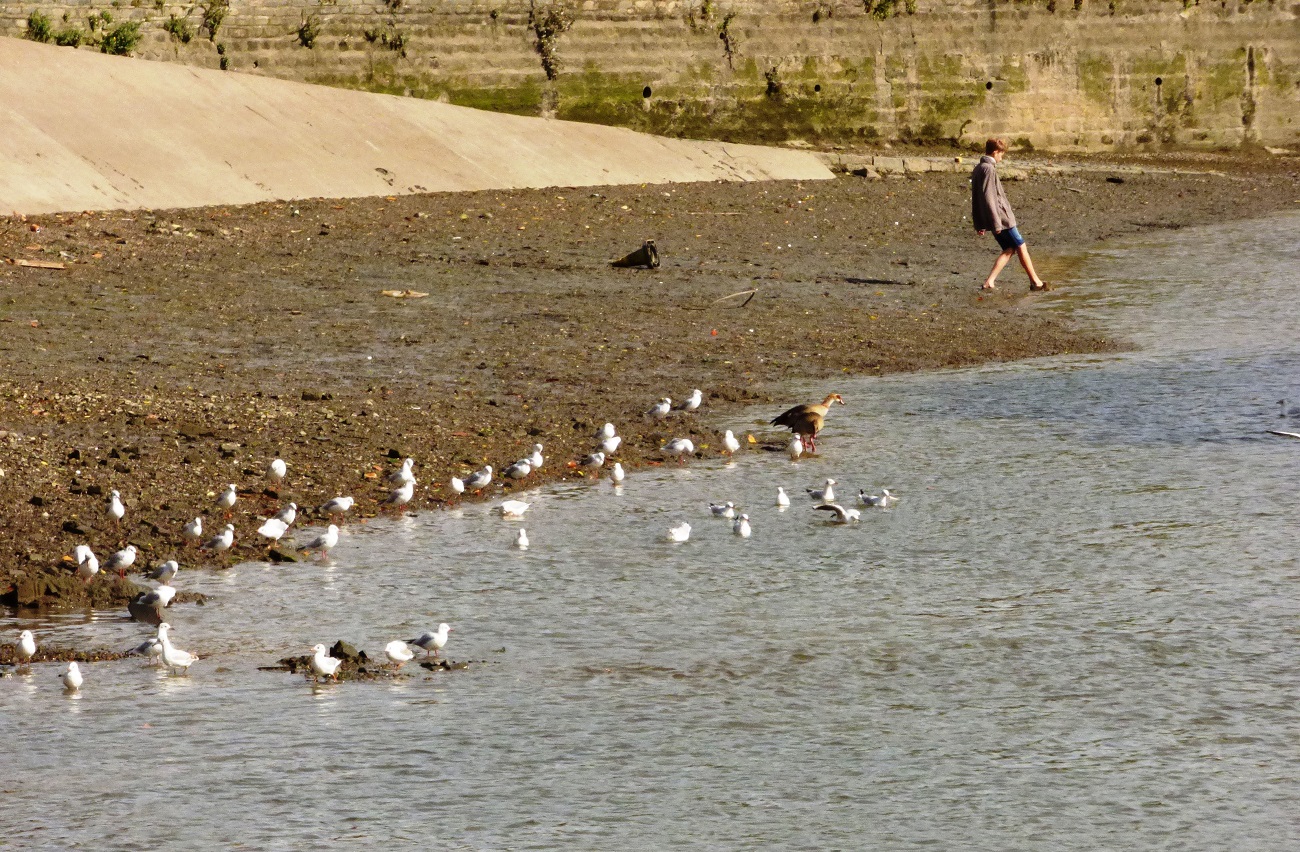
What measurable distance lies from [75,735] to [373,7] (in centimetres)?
2478

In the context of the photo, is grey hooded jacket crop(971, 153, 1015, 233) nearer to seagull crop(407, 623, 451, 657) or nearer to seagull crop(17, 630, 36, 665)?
seagull crop(407, 623, 451, 657)

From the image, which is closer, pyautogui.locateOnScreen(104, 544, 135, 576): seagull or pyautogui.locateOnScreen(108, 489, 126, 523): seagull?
pyautogui.locateOnScreen(104, 544, 135, 576): seagull

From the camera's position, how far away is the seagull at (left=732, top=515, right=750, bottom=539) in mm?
8477

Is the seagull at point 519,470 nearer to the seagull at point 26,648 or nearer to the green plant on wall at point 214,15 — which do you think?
the seagull at point 26,648

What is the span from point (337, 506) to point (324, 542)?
0.66 meters

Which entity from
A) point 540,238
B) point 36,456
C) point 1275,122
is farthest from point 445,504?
point 1275,122

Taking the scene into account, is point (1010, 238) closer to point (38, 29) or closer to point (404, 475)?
point (404, 475)

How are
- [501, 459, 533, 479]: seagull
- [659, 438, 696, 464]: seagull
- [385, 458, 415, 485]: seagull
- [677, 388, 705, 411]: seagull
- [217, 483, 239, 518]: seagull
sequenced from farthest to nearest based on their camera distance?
[677, 388, 705, 411]: seagull, [659, 438, 696, 464]: seagull, [501, 459, 533, 479]: seagull, [385, 458, 415, 485]: seagull, [217, 483, 239, 518]: seagull

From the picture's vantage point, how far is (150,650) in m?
6.52

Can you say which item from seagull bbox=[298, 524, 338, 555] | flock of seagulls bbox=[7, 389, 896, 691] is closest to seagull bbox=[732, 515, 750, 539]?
flock of seagulls bbox=[7, 389, 896, 691]

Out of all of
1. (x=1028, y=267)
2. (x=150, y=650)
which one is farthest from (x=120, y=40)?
(x=150, y=650)

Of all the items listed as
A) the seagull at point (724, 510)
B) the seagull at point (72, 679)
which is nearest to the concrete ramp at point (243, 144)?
the seagull at point (724, 510)

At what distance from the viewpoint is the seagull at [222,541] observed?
8047 mm

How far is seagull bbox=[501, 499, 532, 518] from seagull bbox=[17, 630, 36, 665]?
2751mm
